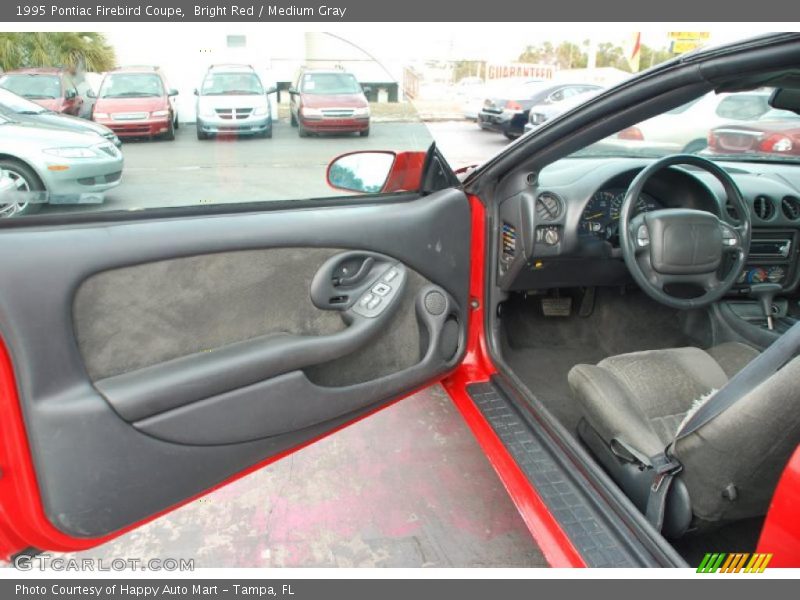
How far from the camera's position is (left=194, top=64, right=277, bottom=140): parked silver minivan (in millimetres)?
1575

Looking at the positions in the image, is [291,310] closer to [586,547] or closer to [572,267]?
[586,547]

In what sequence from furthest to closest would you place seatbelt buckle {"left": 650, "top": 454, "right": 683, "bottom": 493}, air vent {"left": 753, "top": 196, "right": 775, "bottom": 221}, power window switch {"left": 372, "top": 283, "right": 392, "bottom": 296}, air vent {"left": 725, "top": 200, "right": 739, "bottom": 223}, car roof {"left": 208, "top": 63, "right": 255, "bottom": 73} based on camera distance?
air vent {"left": 753, "top": 196, "right": 775, "bottom": 221} → air vent {"left": 725, "top": 200, "right": 739, "bottom": 223} → power window switch {"left": 372, "top": 283, "right": 392, "bottom": 296} → car roof {"left": 208, "top": 63, "right": 255, "bottom": 73} → seatbelt buckle {"left": 650, "top": 454, "right": 683, "bottom": 493}

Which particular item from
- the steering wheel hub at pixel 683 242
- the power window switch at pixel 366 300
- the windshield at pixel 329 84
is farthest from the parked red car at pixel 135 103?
the steering wheel hub at pixel 683 242

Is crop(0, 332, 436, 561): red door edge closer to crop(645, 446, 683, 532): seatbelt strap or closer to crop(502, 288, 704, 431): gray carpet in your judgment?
crop(645, 446, 683, 532): seatbelt strap

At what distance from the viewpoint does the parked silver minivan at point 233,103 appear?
5.17ft

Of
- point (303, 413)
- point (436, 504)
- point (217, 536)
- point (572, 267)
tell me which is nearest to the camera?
point (303, 413)

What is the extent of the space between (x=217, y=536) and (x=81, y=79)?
1.51 metres

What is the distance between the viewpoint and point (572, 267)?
246 centimetres

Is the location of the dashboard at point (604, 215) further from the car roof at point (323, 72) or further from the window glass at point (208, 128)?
the car roof at point (323, 72)

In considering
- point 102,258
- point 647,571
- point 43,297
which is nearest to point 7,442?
point 43,297

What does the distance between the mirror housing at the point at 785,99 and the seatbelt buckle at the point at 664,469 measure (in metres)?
1.23

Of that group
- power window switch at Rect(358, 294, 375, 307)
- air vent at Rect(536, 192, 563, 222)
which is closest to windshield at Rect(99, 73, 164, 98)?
power window switch at Rect(358, 294, 375, 307)

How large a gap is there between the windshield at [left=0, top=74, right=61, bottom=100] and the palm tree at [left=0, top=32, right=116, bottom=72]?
28 mm

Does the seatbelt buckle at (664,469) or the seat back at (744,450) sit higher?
the seat back at (744,450)
